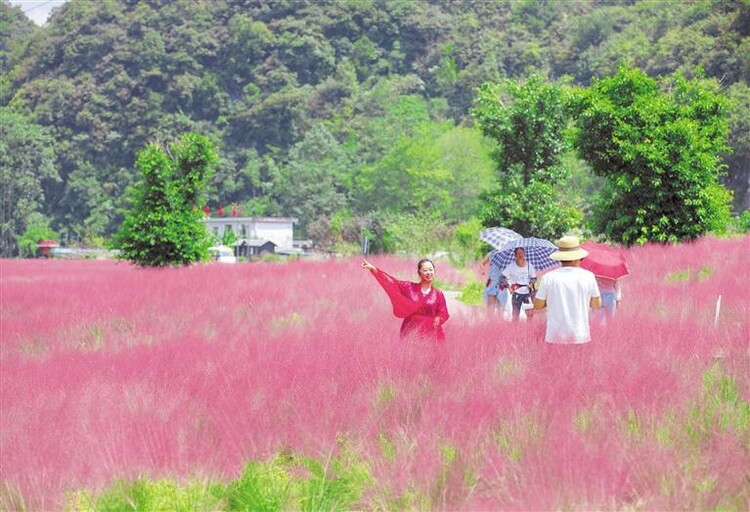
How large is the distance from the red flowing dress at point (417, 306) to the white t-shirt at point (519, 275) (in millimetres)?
3677

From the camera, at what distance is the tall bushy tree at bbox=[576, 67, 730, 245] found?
29688 millimetres

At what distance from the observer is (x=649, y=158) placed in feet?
96.9

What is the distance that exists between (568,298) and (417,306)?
1.54m

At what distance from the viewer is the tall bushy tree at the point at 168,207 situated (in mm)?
33344

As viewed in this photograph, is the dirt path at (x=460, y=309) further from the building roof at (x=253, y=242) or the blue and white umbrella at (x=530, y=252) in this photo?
the building roof at (x=253, y=242)

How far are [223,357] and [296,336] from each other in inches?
78.3

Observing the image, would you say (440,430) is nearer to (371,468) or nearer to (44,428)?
(371,468)

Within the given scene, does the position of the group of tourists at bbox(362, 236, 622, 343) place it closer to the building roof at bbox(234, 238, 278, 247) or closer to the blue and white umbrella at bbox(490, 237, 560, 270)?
the blue and white umbrella at bbox(490, 237, 560, 270)

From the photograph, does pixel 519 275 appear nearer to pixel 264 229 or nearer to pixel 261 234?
pixel 261 234

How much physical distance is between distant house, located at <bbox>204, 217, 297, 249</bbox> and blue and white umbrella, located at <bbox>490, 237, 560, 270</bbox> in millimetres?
84367

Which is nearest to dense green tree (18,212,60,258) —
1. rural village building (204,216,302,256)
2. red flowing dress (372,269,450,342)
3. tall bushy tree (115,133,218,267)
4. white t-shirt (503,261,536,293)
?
rural village building (204,216,302,256)

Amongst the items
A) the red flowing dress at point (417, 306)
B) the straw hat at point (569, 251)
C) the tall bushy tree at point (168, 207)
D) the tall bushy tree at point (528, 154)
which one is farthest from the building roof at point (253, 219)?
the straw hat at point (569, 251)

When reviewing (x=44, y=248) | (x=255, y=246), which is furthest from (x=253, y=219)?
(x=44, y=248)

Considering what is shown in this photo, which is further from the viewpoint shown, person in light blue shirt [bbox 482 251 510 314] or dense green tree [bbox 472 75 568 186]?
dense green tree [bbox 472 75 568 186]
